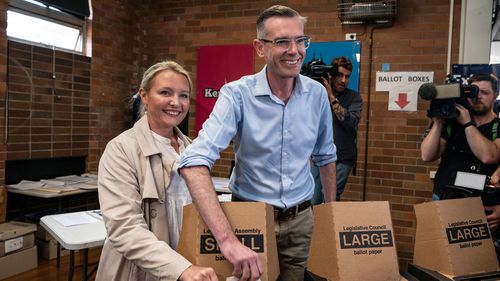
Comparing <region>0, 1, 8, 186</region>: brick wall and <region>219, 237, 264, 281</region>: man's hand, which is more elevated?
<region>0, 1, 8, 186</region>: brick wall

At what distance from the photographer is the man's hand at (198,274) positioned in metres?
1.04

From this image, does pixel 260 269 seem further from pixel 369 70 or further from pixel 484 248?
pixel 369 70

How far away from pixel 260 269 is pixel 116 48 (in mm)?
4091

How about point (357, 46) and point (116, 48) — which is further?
point (116, 48)

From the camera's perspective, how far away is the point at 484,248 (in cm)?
137

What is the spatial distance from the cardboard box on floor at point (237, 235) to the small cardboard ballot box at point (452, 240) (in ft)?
1.82

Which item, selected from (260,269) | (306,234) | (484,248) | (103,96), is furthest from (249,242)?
(103,96)

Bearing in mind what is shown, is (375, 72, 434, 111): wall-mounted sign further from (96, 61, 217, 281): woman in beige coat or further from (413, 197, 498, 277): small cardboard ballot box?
(96, 61, 217, 281): woman in beige coat

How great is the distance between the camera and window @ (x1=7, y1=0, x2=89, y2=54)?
3529 millimetres

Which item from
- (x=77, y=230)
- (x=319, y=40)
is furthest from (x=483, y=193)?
(x=319, y=40)

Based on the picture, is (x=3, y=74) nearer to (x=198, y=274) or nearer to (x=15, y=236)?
(x=15, y=236)

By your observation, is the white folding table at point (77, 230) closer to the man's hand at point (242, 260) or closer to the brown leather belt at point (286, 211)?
the brown leather belt at point (286, 211)

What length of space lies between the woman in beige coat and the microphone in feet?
3.60

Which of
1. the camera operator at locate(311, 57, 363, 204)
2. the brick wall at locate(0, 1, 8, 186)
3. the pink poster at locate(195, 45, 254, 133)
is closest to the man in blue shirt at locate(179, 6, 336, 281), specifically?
the camera operator at locate(311, 57, 363, 204)
